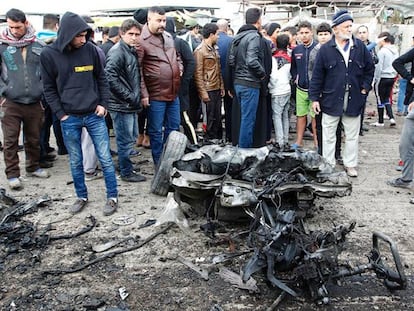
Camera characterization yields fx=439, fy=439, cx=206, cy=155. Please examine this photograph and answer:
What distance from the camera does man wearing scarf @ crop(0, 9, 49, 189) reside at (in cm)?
554

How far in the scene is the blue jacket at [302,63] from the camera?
265 inches

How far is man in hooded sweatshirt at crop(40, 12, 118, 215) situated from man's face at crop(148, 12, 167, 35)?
1.00 m

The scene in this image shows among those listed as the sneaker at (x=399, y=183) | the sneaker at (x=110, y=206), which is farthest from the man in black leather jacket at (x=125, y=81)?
the sneaker at (x=399, y=183)

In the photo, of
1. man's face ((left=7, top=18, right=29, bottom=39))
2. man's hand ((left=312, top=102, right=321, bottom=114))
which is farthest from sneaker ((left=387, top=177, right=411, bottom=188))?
man's face ((left=7, top=18, right=29, bottom=39))

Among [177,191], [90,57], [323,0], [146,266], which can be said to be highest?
[323,0]

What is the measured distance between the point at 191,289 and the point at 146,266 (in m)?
0.55

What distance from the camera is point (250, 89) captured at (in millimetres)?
6199

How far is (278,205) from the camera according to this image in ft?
13.2

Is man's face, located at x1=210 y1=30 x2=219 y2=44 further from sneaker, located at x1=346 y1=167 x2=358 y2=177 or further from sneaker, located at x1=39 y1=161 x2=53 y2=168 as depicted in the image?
sneaker, located at x1=39 y1=161 x2=53 y2=168

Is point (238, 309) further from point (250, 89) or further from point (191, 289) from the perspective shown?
point (250, 89)

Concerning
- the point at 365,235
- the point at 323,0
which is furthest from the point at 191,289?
the point at 323,0

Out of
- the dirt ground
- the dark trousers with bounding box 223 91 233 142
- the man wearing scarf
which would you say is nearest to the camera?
the dirt ground

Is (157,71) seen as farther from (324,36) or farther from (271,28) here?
(271,28)

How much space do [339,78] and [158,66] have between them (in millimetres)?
2387
